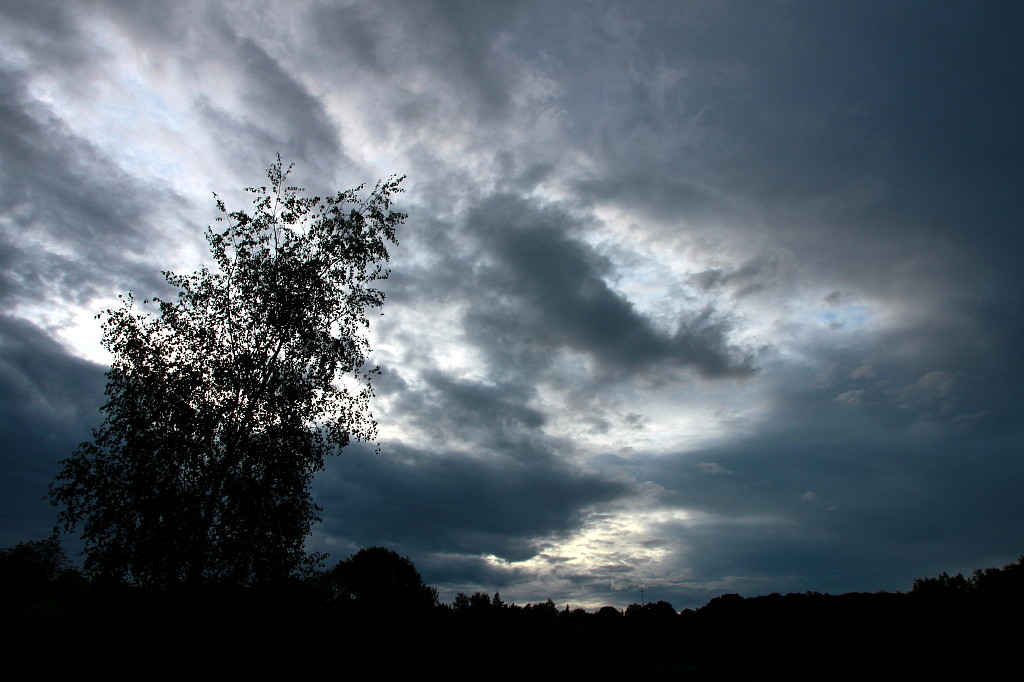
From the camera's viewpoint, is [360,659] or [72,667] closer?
[360,659]

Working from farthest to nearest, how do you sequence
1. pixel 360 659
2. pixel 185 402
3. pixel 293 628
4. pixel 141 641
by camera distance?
1. pixel 185 402
2. pixel 141 641
3. pixel 293 628
4. pixel 360 659

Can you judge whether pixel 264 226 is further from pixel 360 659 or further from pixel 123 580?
pixel 360 659

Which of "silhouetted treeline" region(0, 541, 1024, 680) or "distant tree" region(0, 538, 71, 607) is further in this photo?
"distant tree" region(0, 538, 71, 607)

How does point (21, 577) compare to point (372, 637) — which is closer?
point (372, 637)

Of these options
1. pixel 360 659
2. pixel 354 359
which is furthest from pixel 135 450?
pixel 360 659

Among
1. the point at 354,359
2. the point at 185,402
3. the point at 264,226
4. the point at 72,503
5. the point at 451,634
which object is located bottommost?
the point at 451,634

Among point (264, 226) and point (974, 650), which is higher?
point (264, 226)

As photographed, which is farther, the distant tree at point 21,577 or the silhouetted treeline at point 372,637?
the distant tree at point 21,577

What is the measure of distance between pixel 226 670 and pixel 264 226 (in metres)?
19.5

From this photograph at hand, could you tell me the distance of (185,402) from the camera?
80.5 ft

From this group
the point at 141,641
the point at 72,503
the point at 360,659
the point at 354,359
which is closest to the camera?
the point at 360,659

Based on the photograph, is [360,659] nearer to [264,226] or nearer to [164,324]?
[164,324]

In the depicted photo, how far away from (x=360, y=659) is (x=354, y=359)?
48.1ft

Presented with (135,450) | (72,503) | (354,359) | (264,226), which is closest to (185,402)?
(135,450)
